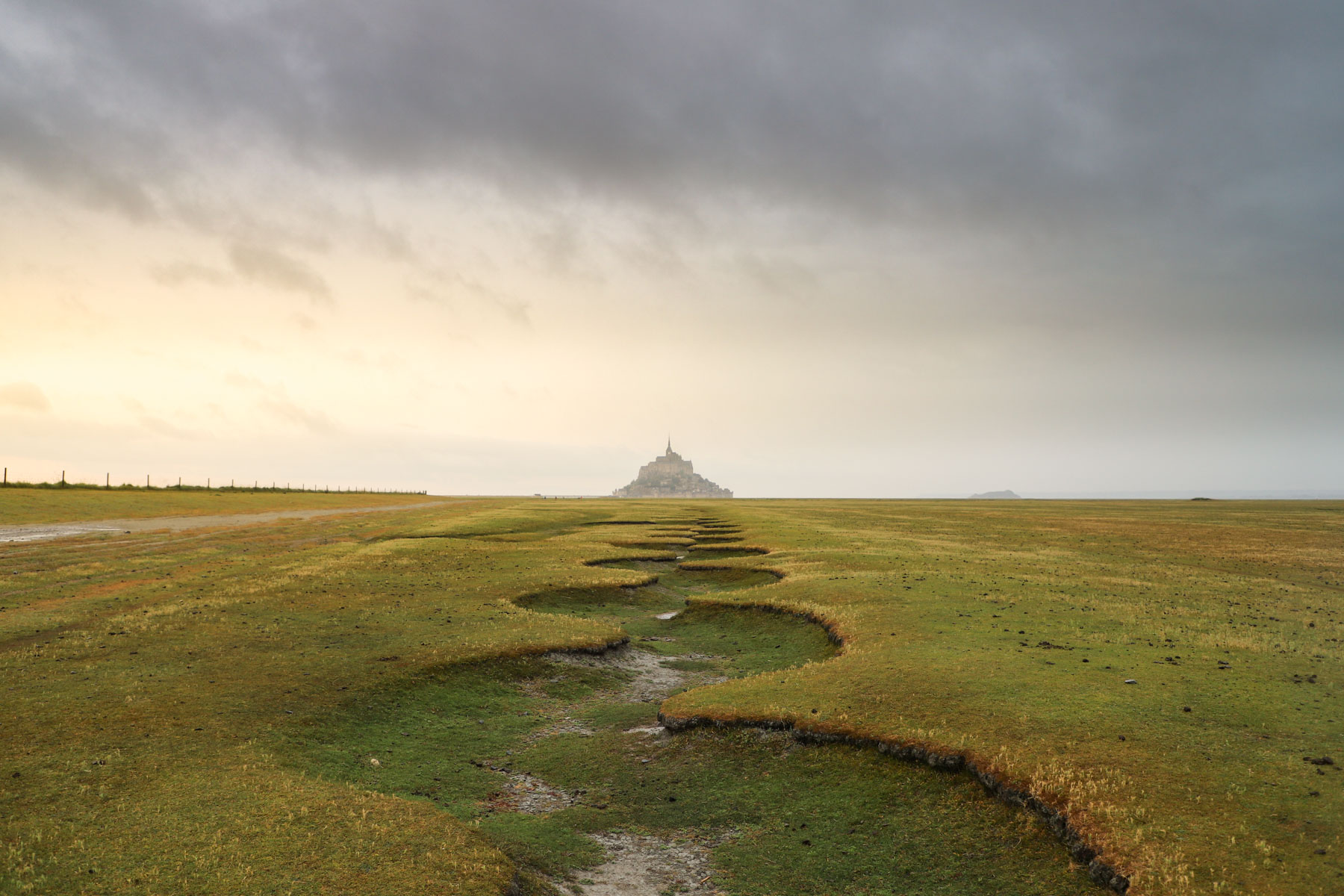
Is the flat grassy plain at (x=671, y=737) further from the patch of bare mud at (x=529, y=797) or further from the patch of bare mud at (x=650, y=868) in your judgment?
the patch of bare mud at (x=650, y=868)

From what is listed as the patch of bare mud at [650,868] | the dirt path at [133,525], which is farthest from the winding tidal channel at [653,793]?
the dirt path at [133,525]

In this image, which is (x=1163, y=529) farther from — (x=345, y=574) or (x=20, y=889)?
(x=20, y=889)

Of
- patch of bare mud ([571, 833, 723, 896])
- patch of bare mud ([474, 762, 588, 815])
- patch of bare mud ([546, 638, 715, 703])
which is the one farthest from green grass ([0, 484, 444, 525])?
patch of bare mud ([571, 833, 723, 896])

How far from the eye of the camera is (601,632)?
82.0 ft

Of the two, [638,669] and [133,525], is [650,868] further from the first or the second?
[133,525]

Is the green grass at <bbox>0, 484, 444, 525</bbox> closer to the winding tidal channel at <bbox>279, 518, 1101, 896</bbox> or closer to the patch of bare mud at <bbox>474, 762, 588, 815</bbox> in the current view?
the winding tidal channel at <bbox>279, 518, 1101, 896</bbox>

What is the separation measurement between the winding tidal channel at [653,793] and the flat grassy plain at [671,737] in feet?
0.24

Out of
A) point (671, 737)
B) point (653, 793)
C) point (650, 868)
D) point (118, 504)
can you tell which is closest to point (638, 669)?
point (671, 737)

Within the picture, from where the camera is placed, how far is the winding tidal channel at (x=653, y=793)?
37.0 ft

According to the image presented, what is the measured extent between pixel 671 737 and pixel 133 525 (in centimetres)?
7567

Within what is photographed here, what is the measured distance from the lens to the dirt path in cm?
5703

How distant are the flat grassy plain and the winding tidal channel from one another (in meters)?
0.07

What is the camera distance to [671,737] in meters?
17.0

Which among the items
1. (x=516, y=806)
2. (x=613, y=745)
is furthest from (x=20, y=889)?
(x=613, y=745)
